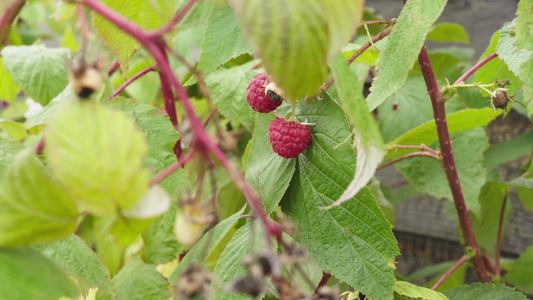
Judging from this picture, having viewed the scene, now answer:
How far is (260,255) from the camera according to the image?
185 mm

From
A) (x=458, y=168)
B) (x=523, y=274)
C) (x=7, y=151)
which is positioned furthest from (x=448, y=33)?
(x=7, y=151)

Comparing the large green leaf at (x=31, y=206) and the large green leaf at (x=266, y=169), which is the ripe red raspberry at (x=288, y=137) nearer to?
the large green leaf at (x=266, y=169)

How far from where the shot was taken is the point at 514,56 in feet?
1.43

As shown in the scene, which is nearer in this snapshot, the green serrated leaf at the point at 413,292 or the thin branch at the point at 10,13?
the thin branch at the point at 10,13

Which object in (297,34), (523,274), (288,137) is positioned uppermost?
(297,34)

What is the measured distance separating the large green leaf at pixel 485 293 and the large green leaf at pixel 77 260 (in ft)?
1.20

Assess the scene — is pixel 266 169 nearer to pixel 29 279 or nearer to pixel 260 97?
pixel 260 97

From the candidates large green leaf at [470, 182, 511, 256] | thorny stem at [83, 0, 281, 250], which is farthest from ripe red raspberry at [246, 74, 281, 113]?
large green leaf at [470, 182, 511, 256]

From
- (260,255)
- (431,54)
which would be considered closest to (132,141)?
(260,255)

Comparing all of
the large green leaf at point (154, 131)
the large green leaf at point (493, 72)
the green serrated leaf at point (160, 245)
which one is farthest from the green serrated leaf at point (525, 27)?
the green serrated leaf at point (160, 245)

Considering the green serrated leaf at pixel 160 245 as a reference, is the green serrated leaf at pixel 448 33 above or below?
above

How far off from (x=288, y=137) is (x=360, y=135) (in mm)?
143

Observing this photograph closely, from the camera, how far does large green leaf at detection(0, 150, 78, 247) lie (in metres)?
0.22

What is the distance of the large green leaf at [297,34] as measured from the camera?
0.69 feet
